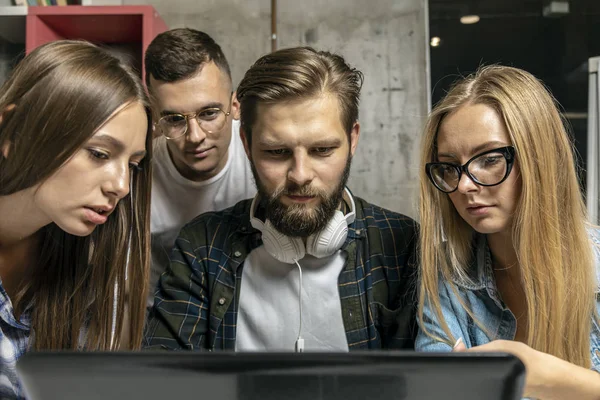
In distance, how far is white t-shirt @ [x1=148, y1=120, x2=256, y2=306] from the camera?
2.13 metres

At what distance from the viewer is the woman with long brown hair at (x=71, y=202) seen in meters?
1.23

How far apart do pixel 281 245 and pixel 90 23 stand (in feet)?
5.02

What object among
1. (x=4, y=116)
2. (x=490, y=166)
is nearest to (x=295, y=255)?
(x=490, y=166)

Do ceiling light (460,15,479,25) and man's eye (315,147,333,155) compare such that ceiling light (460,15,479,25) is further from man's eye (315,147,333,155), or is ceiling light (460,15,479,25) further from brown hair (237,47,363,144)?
man's eye (315,147,333,155)

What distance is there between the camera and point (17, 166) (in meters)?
1.24

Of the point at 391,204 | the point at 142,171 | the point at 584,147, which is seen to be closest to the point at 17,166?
the point at 142,171

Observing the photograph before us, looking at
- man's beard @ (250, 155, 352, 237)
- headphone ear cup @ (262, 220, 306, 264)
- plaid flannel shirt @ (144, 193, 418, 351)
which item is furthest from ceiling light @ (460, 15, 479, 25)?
headphone ear cup @ (262, 220, 306, 264)

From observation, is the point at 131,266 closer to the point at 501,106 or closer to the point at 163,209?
the point at 163,209

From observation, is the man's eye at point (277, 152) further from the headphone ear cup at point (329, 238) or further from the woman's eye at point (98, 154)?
the woman's eye at point (98, 154)

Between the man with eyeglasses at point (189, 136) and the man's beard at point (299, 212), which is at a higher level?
the man with eyeglasses at point (189, 136)

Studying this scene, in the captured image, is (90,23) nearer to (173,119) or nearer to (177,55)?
(177,55)

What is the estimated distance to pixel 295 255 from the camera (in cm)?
166

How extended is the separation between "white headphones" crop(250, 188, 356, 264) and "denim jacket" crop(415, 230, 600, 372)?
0.98 ft

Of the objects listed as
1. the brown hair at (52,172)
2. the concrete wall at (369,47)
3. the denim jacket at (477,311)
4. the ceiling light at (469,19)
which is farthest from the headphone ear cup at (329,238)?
the ceiling light at (469,19)
